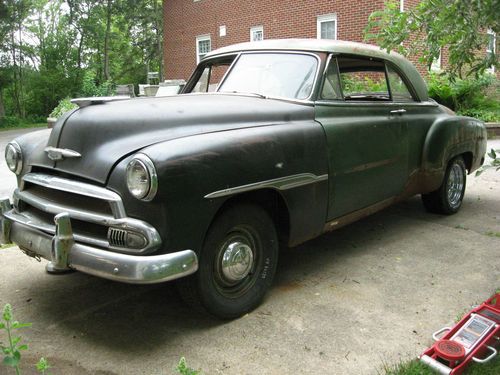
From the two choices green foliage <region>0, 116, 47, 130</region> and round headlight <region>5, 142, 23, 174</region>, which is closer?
round headlight <region>5, 142, 23, 174</region>

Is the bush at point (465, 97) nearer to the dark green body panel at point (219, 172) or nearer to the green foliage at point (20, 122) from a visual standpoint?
the dark green body panel at point (219, 172)

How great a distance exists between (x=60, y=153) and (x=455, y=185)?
4.33m

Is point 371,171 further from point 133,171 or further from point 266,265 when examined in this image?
point 133,171

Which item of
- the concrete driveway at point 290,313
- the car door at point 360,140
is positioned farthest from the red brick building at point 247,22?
the concrete driveway at point 290,313

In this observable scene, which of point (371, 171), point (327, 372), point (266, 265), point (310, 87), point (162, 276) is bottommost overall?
point (327, 372)

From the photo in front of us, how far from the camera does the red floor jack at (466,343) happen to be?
2.48m

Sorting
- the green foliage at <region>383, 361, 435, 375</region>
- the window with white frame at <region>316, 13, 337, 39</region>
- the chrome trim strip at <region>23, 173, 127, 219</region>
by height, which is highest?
the window with white frame at <region>316, 13, 337, 39</region>

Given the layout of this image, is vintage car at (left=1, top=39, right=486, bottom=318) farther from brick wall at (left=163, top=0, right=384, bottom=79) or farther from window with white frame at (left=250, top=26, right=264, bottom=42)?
window with white frame at (left=250, top=26, right=264, bottom=42)

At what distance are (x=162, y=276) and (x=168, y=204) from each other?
0.37 meters

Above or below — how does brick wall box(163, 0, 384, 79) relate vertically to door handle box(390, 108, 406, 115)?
above

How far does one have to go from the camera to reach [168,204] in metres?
2.58

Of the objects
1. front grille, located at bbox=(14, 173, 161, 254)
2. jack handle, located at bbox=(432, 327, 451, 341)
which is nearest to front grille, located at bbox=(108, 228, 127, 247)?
front grille, located at bbox=(14, 173, 161, 254)

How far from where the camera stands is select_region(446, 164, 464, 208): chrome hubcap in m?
5.44

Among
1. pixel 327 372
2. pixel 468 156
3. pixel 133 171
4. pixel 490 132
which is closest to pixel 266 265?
pixel 327 372
